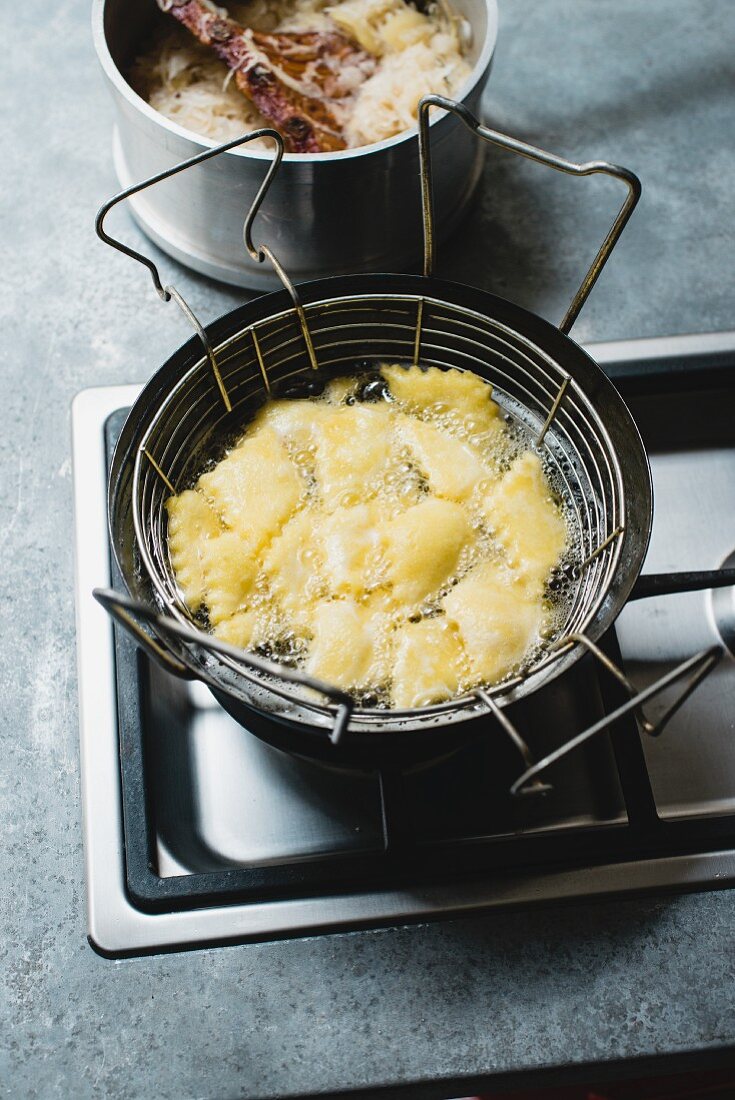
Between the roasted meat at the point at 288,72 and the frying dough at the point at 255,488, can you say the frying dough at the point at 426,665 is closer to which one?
the frying dough at the point at 255,488

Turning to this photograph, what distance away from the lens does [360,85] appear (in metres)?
1.04

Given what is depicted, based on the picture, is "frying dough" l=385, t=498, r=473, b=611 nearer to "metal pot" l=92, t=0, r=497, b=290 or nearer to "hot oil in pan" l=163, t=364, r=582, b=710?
"hot oil in pan" l=163, t=364, r=582, b=710

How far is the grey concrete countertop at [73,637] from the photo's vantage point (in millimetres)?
804

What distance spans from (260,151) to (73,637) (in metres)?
0.48

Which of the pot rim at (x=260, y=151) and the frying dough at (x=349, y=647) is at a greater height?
the pot rim at (x=260, y=151)

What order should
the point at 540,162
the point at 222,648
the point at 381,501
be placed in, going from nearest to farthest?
1. the point at 222,648
2. the point at 540,162
3. the point at 381,501

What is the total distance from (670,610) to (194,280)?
609mm

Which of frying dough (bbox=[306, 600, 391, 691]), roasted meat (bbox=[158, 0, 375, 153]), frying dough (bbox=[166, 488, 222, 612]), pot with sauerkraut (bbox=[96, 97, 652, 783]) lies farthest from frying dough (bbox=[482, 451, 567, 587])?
roasted meat (bbox=[158, 0, 375, 153])

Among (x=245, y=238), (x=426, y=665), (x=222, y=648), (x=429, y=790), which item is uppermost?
(x=245, y=238)

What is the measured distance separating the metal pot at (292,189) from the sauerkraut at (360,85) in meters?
0.03

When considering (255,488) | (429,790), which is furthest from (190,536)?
(429,790)

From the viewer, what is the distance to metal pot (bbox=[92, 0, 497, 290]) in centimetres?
89

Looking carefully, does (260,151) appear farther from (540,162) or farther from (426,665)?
(426,665)

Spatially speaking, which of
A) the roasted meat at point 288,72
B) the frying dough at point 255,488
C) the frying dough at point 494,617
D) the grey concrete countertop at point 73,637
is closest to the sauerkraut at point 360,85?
the roasted meat at point 288,72
